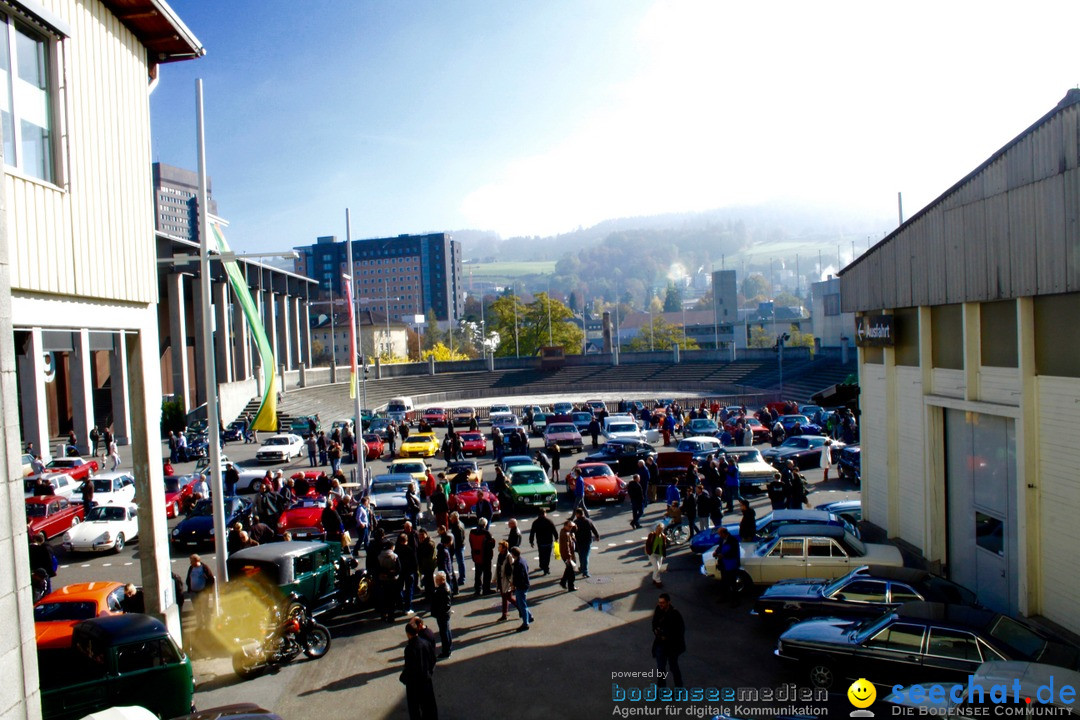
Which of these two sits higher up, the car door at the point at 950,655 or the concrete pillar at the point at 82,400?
the concrete pillar at the point at 82,400

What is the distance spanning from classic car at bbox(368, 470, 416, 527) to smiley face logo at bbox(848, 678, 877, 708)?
13.1 m

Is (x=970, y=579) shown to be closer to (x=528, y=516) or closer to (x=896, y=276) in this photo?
(x=896, y=276)

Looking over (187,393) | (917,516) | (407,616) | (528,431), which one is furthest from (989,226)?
(187,393)

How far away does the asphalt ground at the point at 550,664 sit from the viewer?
1000 cm

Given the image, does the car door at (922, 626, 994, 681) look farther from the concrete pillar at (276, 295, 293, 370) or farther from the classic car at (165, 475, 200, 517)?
the concrete pillar at (276, 295, 293, 370)

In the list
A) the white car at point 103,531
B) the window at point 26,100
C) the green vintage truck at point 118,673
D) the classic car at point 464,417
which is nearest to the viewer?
the window at point 26,100

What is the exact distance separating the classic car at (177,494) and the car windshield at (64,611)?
11.7 m

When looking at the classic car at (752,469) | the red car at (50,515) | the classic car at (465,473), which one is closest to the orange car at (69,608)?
the red car at (50,515)

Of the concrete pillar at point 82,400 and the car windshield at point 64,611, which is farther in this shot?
the concrete pillar at point 82,400

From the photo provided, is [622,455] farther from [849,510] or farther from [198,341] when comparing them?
[198,341]

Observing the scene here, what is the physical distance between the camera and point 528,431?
40250 millimetres

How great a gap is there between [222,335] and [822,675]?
51341 mm

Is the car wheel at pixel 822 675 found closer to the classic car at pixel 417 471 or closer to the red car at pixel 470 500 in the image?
the red car at pixel 470 500

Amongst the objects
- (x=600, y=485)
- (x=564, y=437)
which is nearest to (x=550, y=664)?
(x=600, y=485)
